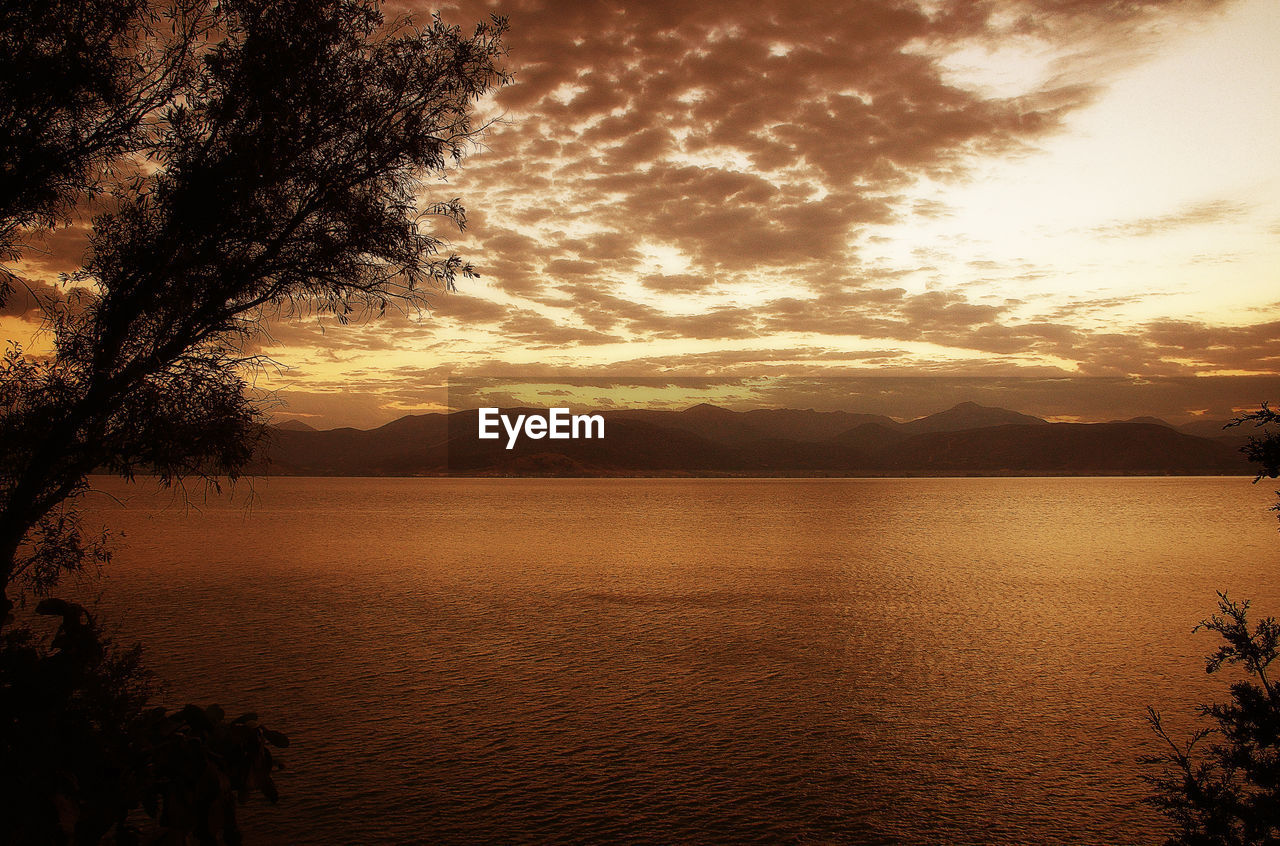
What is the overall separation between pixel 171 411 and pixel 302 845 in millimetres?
5938

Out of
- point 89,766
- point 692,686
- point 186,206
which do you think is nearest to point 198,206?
point 186,206

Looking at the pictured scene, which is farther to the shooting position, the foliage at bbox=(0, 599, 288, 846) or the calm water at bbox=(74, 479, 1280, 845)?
the calm water at bbox=(74, 479, 1280, 845)

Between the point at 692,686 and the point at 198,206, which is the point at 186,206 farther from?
the point at 692,686

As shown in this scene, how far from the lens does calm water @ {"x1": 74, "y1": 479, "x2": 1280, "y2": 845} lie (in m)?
11.1

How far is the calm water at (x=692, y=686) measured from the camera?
11.1 meters

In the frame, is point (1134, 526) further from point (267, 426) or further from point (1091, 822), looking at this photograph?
point (267, 426)

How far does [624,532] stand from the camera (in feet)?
214

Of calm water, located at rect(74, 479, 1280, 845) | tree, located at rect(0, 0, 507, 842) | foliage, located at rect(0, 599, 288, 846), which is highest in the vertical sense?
tree, located at rect(0, 0, 507, 842)

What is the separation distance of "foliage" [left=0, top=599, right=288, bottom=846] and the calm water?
580cm

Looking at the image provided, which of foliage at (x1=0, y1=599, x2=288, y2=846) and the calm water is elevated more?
foliage at (x1=0, y1=599, x2=288, y2=846)

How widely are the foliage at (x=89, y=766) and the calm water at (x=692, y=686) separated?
19.0ft

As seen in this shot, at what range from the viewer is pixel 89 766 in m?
5.21

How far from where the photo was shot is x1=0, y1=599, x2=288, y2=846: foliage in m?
4.91

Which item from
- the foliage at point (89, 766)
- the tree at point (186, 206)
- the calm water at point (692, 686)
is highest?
the tree at point (186, 206)
